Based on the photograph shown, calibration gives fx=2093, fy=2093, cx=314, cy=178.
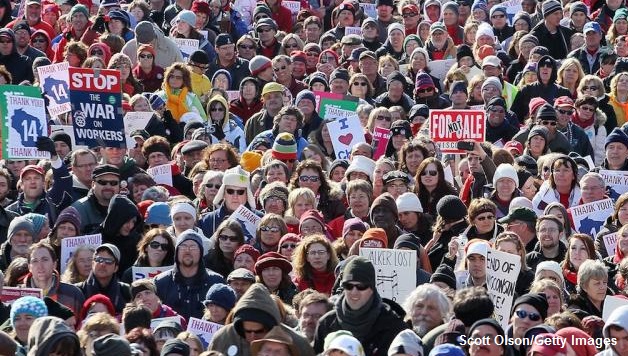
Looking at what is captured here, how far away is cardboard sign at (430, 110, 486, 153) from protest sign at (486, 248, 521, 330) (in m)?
4.47

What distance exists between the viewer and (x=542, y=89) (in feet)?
73.6

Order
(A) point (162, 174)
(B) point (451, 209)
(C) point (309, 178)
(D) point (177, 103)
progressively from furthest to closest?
(D) point (177, 103), (A) point (162, 174), (C) point (309, 178), (B) point (451, 209)

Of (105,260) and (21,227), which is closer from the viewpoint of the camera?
Result: (105,260)

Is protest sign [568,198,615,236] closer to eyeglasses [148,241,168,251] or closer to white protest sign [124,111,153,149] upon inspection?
eyeglasses [148,241,168,251]

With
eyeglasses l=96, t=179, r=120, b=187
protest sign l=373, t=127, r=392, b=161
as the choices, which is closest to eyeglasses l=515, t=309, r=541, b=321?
eyeglasses l=96, t=179, r=120, b=187

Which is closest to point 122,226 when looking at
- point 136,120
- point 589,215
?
point 136,120

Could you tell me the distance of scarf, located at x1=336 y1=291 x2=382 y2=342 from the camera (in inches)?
504

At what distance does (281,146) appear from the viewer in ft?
63.4

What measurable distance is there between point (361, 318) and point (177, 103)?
29.6 feet

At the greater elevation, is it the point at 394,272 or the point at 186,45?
the point at 186,45

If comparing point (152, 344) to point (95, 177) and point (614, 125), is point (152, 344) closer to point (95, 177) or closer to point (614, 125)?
point (95, 177)

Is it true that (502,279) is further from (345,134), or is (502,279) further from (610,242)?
(345,134)

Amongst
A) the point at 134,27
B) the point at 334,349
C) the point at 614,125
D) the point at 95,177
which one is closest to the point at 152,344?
the point at 334,349

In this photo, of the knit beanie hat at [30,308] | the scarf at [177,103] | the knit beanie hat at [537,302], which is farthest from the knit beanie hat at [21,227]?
the scarf at [177,103]
